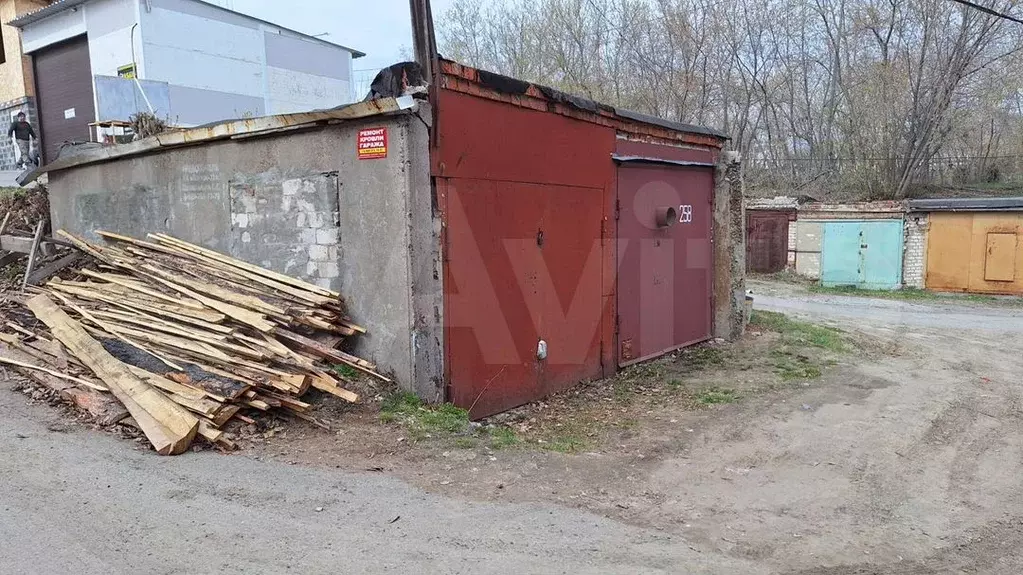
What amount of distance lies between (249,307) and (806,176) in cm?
2346

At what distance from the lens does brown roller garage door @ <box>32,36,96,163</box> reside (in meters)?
18.2

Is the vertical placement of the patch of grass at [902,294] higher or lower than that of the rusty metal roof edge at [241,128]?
lower

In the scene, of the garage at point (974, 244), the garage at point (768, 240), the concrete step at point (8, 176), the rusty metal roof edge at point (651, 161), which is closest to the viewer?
the rusty metal roof edge at point (651, 161)

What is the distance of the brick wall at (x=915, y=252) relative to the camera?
61.5ft

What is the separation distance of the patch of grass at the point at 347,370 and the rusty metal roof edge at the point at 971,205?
17890 mm

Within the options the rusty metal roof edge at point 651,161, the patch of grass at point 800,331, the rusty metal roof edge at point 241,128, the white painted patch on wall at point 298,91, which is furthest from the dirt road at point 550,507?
the white painted patch on wall at point 298,91

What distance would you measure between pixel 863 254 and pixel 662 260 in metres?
12.6

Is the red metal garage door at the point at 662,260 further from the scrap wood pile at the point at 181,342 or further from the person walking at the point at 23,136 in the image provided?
the person walking at the point at 23,136

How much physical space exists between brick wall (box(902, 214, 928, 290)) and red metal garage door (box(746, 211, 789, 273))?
132 inches

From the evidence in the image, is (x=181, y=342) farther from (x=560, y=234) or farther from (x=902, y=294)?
(x=902, y=294)

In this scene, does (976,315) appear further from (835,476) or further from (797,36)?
(797,36)

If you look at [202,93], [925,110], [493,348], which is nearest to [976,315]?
[925,110]

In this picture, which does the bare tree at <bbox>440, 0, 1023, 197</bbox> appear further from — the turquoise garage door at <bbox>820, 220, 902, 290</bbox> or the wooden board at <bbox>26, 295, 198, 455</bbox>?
the wooden board at <bbox>26, 295, 198, 455</bbox>

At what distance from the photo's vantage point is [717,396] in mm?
7934
